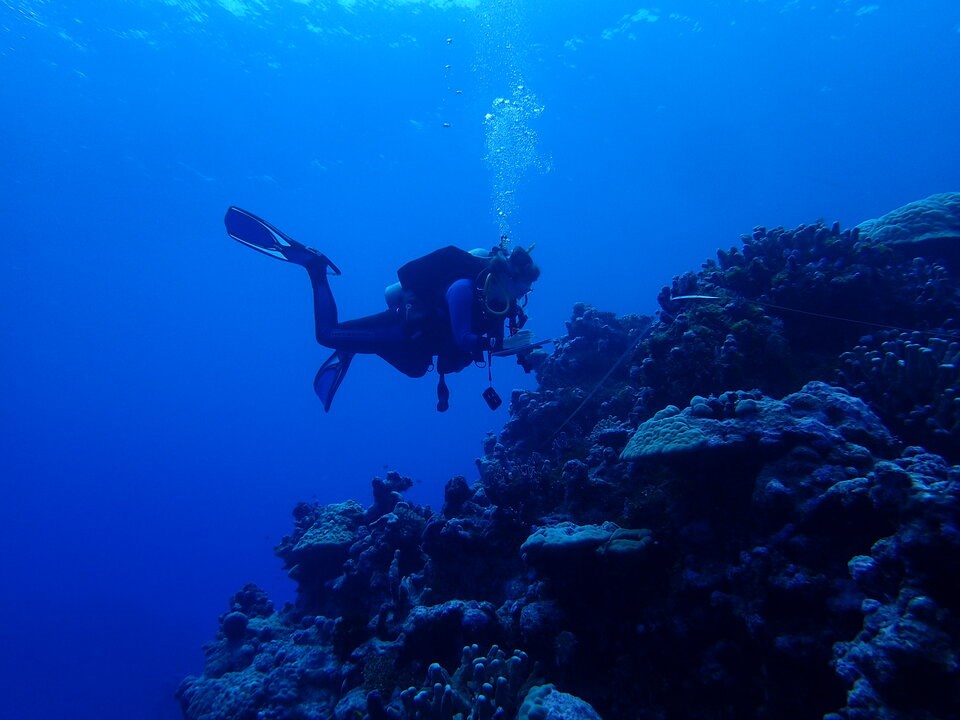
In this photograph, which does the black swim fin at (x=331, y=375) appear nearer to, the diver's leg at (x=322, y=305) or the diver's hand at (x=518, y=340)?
the diver's leg at (x=322, y=305)

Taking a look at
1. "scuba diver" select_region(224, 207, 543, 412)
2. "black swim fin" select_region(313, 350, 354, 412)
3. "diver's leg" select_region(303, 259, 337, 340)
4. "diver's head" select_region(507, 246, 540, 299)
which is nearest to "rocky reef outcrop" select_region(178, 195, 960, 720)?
"scuba diver" select_region(224, 207, 543, 412)

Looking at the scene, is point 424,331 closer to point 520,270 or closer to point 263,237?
point 520,270

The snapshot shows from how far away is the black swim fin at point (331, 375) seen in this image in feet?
32.3

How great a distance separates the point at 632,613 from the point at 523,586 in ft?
5.23

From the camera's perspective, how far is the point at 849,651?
2908 millimetres

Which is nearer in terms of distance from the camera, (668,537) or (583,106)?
(668,537)

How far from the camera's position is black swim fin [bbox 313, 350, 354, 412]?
32.3 ft

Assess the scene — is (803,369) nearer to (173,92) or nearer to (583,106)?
(173,92)

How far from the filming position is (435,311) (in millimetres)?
8039

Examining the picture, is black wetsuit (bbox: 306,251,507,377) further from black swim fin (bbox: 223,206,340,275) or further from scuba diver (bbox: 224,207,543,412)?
black swim fin (bbox: 223,206,340,275)

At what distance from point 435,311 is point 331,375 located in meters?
3.25

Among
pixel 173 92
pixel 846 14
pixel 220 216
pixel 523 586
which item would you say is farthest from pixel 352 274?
pixel 523 586

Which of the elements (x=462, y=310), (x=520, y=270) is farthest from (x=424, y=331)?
(x=520, y=270)

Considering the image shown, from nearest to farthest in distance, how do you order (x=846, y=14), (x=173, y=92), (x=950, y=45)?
(x=173, y=92), (x=846, y=14), (x=950, y=45)
